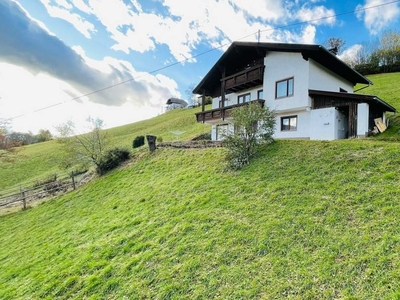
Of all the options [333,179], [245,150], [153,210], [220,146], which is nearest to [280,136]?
[220,146]

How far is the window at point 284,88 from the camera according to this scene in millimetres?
16391

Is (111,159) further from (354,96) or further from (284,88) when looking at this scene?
(354,96)

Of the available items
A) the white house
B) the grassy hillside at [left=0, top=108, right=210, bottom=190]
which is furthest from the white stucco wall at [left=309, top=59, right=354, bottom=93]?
the grassy hillside at [left=0, top=108, right=210, bottom=190]

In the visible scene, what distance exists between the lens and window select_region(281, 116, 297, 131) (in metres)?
16.7

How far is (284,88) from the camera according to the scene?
1669 centimetres

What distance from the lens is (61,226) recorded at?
10.7m

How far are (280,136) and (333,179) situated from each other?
1097 cm

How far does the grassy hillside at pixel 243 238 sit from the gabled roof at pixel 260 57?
7858 mm

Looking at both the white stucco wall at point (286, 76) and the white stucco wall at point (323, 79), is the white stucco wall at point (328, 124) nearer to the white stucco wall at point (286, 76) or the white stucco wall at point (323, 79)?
the white stucco wall at point (286, 76)

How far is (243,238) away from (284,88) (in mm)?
13837

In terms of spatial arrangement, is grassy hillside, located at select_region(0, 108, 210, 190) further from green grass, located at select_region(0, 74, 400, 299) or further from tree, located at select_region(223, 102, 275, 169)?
tree, located at select_region(223, 102, 275, 169)

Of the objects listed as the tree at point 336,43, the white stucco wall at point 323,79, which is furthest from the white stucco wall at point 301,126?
the tree at point 336,43

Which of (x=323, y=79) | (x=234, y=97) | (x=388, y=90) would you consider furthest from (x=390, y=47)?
(x=234, y=97)

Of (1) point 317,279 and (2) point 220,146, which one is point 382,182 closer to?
(1) point 317,279
